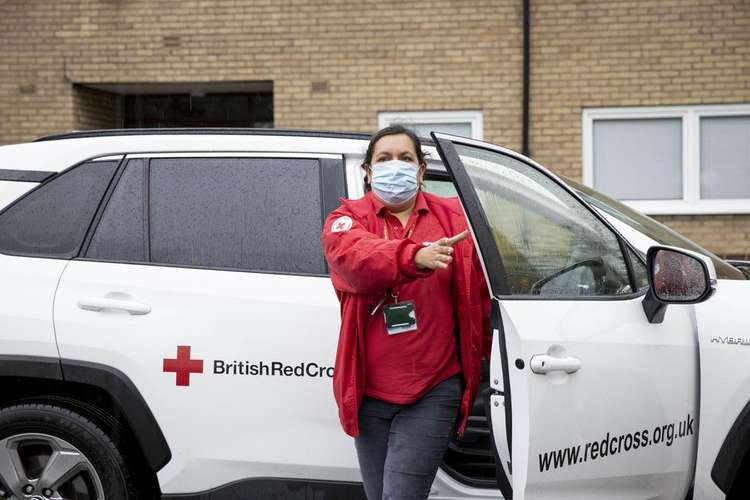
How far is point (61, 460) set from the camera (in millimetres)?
3285

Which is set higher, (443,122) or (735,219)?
(443,122)

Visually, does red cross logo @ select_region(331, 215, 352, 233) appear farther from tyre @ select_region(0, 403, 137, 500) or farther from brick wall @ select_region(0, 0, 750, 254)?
brick wall @ select_region(0, 0, 750, 254)

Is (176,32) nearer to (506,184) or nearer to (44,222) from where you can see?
(44,222)

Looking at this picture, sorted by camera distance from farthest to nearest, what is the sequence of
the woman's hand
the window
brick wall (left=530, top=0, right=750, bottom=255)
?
the window < brick wall (left=530, top=0, right=750, bottom=255) < the woman's hand

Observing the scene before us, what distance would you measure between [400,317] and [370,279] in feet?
0.62

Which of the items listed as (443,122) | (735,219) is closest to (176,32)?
(443,122)

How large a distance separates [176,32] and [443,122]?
2996mm

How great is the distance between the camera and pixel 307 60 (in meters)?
9.44

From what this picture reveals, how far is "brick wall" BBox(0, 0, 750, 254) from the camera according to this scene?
918cm

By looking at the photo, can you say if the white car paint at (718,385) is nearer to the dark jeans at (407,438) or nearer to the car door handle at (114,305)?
the dark jeans at (407,438)

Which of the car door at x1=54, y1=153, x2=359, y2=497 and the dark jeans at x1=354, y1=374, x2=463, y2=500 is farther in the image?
the car door at x1=54, y1=153, x2=359, y2=497

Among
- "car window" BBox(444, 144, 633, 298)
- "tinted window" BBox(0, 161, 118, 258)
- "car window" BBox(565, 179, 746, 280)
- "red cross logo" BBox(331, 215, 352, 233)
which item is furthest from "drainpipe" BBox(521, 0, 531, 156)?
"red cross logo" BBox(331, 215, 352, 233)

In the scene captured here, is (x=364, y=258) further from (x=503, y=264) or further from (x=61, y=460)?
(x=61, y=460)

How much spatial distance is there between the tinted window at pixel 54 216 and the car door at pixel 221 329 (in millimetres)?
72
